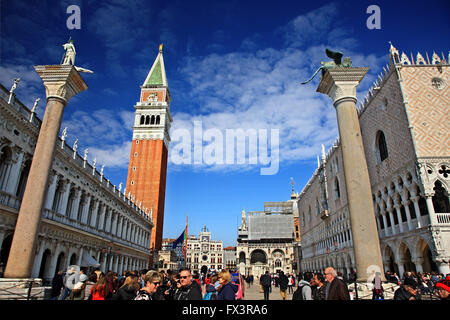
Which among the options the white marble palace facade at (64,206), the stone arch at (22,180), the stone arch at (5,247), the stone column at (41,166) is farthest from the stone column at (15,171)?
the stone column at (41,166)

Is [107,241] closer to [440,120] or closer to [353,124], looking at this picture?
[353,124]

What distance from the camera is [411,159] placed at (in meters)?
21.8

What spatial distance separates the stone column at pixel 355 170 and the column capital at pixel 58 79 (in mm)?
12534

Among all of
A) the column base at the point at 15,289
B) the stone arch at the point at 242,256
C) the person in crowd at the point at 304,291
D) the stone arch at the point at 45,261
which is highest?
the stone arch at the point at 242,256

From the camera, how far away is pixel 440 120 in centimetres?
2227

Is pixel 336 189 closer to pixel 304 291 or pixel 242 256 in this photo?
pixel 304 291

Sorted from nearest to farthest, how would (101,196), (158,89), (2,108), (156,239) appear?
(2,108), (101,196), (156,239), (158,89)

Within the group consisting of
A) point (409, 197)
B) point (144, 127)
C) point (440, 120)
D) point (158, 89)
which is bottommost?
point (409, 197)

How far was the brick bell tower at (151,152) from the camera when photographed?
57.4 m

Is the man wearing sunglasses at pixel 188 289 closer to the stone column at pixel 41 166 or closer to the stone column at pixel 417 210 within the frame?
the stone column at pixel 41 166

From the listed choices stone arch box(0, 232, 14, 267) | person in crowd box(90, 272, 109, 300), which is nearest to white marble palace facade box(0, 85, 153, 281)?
stone arch box(0, 232, 14, 267)

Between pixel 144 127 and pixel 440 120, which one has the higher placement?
pixel 144 127
